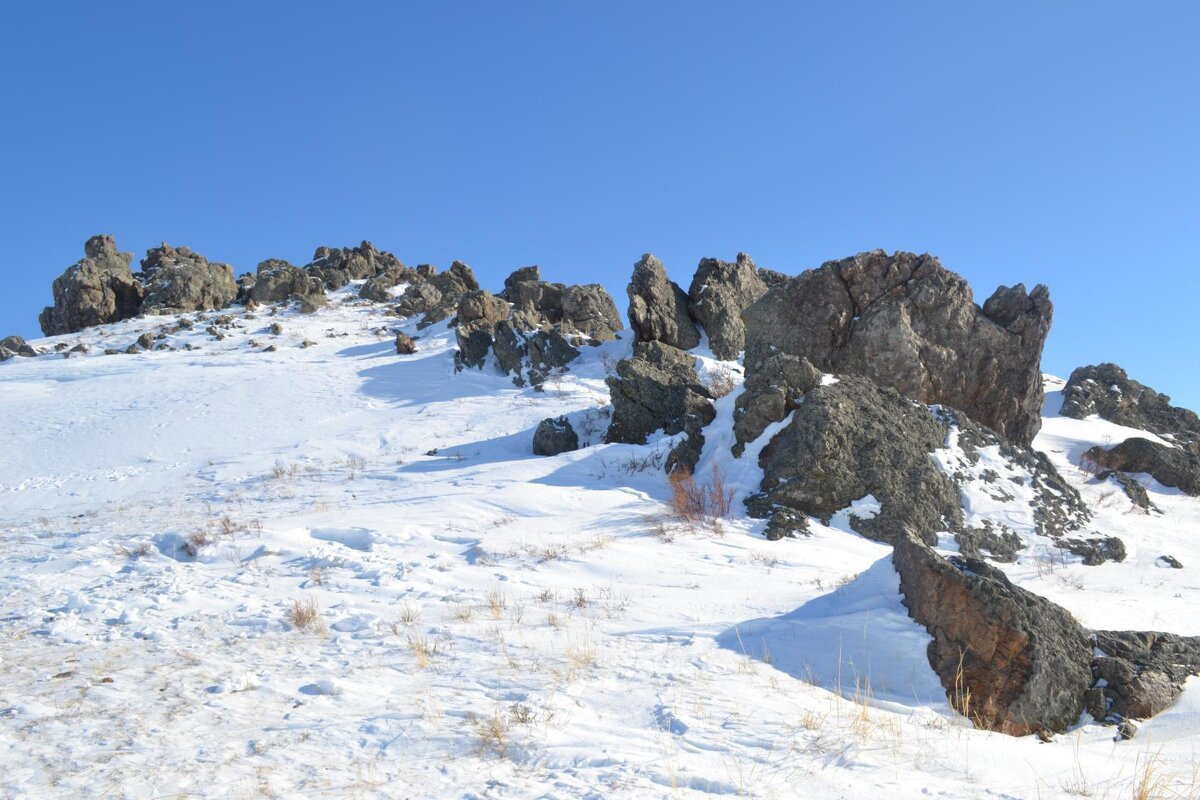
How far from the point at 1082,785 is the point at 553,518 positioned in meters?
6.16

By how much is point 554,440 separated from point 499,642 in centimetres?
820

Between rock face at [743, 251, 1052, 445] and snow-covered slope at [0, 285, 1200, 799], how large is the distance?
2810 millimetres

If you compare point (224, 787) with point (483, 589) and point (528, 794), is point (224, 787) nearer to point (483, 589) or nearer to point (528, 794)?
point (528, 794)

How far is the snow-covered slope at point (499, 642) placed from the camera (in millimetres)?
3068

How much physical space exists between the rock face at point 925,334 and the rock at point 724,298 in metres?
6.53

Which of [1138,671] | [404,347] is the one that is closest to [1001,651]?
[1138,671]

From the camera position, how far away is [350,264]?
4169cm

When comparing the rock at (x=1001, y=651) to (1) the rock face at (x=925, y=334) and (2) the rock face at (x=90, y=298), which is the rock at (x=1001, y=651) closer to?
(1) the rock face at (x=925, y=334)

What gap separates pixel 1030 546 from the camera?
→ 9023mm

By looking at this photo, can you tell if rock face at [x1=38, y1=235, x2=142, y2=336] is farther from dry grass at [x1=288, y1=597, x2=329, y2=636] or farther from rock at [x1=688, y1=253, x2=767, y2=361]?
dry grass at [x1=288, y1=597, x2=329, y2=636]

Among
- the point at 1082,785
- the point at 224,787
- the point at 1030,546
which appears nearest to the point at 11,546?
the point at 224,787

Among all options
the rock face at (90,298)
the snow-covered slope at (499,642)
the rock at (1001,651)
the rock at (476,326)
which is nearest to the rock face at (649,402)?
the snow-covered slope at (499,642)

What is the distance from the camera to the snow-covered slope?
3.07 metres

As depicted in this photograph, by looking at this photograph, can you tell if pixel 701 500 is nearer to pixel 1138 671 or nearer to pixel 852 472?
pixel 852 472
